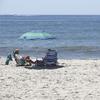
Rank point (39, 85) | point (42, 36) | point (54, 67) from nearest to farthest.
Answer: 1. point (39, 85)
2. point (54, 67)
3. point (42, 36)

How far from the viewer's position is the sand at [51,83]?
13292 mm

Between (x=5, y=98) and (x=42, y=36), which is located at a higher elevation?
(x=42, y=36)

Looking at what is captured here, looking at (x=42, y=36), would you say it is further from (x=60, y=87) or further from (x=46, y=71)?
(x=60, y=87)

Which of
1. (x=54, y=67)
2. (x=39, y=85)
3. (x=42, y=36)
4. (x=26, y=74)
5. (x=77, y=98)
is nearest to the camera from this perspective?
(x=77, y=98)

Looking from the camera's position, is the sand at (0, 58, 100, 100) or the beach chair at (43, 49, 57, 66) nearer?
the sand at (0, 58, 100, 100)

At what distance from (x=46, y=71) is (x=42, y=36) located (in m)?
37.6

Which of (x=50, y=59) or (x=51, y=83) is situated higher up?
(x=50, y=59)

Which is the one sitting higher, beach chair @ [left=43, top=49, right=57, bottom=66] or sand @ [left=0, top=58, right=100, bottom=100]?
beach chair @ [left=43, top=49, right=57, bottom=66]

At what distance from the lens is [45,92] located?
13.8m

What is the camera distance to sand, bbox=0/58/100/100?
43.6 feet

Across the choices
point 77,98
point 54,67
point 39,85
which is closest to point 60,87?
point 39,85

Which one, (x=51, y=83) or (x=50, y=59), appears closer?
(x=51, y=83)

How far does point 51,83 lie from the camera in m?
15.4

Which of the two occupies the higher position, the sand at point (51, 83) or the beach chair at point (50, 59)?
the beach chair at point (50, 59)
